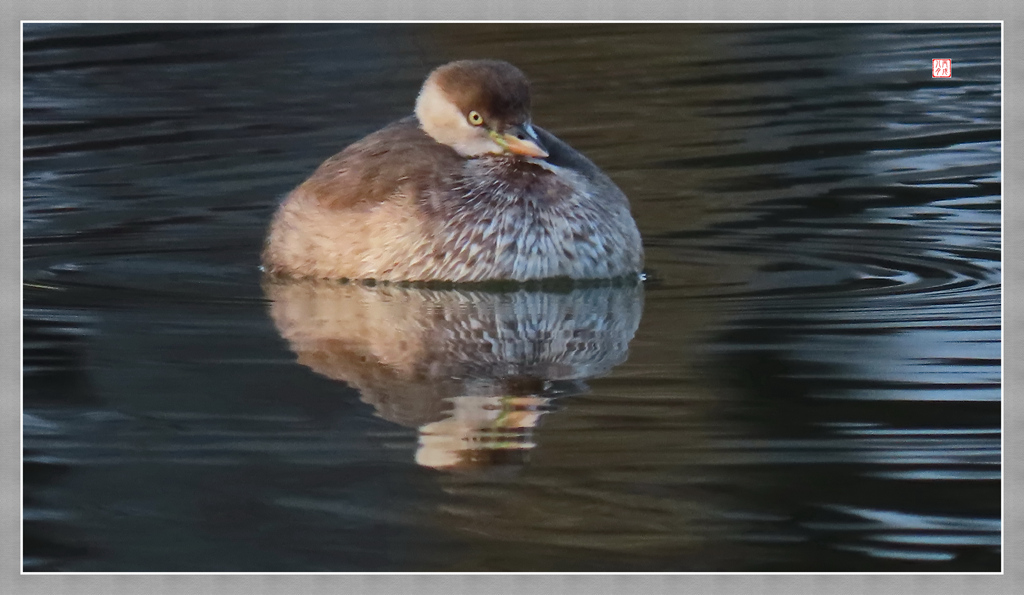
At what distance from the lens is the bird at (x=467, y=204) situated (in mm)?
9984

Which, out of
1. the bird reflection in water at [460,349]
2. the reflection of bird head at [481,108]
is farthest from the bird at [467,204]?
the bird reflection in water at [460,349]

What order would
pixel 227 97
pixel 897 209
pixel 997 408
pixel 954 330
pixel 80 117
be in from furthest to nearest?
1. pixel 227 97
2. pixel 80 117
3. pixel 897 209
4. pixel 954 330
5. pixel 997 408

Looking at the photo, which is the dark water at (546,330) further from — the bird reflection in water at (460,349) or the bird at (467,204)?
the bird at (467,204)

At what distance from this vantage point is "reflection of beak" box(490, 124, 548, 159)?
9938mm

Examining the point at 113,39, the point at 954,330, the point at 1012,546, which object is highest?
the point at 113,39

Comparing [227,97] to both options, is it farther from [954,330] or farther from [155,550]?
[155,550]

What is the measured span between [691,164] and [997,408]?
17.0 ft

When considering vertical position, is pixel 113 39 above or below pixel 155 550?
above

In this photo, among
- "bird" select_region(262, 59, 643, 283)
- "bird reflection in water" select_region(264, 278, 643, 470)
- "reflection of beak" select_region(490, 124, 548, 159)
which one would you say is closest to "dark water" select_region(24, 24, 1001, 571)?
"bird reflection in water" select_region(264, 278, 643, 470)

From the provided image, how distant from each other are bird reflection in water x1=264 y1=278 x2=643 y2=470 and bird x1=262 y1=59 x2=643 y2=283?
5.5 inches

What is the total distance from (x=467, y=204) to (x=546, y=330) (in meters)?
1.40

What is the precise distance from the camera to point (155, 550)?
21.9 ft

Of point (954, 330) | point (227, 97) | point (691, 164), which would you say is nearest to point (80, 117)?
point (227, 97)

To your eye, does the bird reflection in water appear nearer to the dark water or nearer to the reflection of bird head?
the dark water
